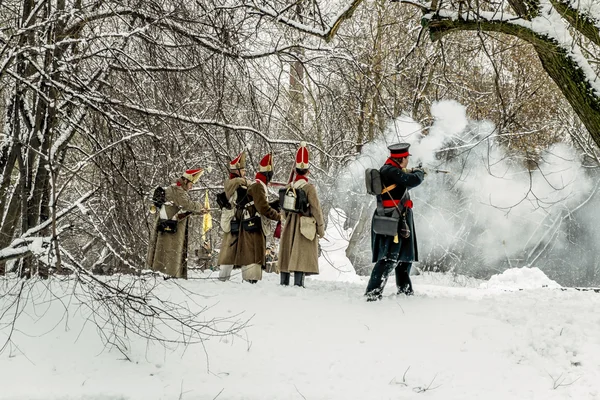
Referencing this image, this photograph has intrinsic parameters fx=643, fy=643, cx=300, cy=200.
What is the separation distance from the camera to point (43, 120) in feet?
19.5

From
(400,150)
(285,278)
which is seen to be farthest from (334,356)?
(285,278)

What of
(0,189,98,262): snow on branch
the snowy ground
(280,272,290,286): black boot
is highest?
(0,189,98,262): snow on branch

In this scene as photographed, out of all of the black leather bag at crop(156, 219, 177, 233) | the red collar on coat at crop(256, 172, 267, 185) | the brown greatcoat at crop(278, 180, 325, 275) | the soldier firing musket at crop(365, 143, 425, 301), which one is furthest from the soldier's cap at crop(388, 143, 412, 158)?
the black leather bag at crop(156, 219, 177, 233)

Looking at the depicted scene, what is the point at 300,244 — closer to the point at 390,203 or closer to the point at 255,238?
the point at 255,238

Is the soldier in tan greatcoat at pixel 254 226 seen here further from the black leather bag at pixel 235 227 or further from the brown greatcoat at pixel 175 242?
the brown greatcoat at pixel 175 242

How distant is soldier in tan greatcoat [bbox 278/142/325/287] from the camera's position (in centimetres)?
901

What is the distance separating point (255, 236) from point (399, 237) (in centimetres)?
258

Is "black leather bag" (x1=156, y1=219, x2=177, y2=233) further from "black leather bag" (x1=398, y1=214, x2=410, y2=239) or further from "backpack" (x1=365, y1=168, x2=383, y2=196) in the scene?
"black leather bag" (x1=398, y1=214, x2=410, y2=239)

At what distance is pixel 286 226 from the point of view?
9.30 m

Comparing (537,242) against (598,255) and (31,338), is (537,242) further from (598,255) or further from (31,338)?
(31,338)

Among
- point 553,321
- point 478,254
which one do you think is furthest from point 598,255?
point 553,321

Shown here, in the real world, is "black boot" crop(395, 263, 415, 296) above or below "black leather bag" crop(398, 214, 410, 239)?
below

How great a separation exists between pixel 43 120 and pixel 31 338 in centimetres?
202

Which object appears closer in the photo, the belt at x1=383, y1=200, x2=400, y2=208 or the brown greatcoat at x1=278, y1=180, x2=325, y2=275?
the belt at x1=383, y1=200, x2=400, y2=208
